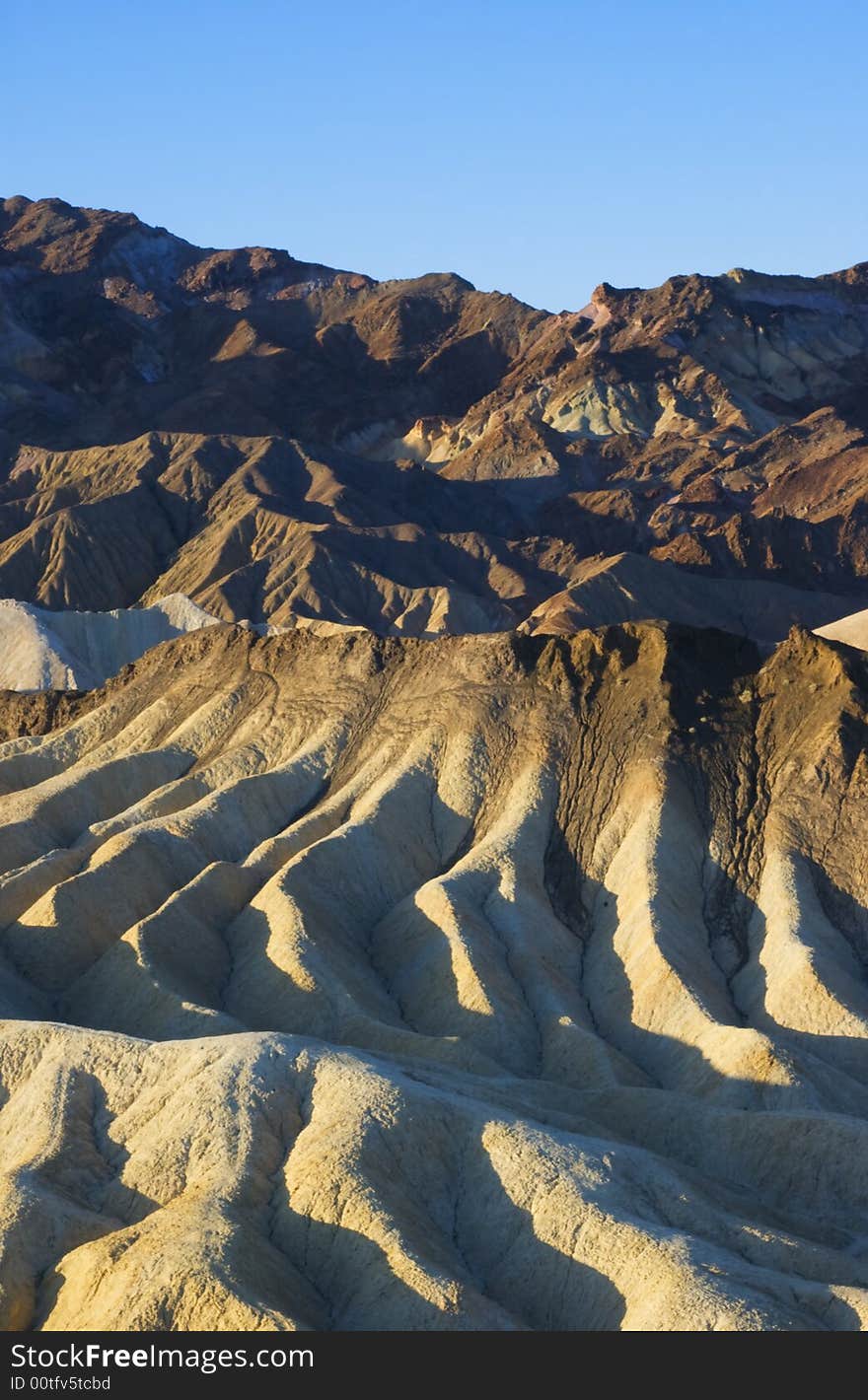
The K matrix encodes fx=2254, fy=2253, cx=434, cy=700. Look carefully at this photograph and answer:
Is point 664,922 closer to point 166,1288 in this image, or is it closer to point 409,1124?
point 409,1124

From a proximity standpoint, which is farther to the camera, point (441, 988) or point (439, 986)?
point (439, 986)

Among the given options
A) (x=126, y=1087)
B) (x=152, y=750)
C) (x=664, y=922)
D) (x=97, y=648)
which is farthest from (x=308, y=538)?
(x=126, y=1087)

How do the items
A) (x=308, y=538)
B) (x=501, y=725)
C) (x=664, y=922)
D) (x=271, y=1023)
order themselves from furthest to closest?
(x=308, y=538) < (x=501, y=725) < (x=664, y=922) < (x=271, y=1023)

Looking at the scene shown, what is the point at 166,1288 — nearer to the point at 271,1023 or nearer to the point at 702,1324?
the point at 702,1324

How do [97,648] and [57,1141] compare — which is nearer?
[57,1141]

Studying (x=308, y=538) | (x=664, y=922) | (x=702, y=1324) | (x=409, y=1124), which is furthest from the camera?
(x=308, y=538)

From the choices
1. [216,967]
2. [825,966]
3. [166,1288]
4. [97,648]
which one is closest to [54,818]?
[216,967]

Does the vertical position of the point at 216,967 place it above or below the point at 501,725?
below
